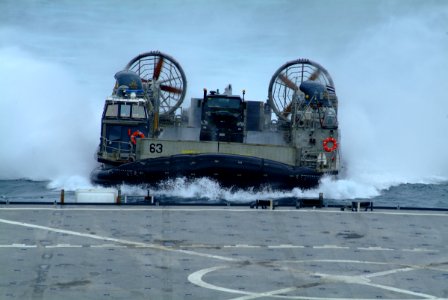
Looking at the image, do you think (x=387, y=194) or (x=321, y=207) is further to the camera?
(x=387, y=194)

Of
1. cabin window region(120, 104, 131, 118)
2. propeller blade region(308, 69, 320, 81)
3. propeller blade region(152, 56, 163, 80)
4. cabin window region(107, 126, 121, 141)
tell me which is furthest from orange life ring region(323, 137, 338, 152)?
propeller blade region(152, 56, 163, 80)

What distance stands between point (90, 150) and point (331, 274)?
4067cm

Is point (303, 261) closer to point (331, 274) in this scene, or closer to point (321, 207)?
point (331, 274)

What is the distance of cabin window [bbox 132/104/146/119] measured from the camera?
47.1 metres

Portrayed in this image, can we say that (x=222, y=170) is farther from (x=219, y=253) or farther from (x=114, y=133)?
(x=219, y=253)

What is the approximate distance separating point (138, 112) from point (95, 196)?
18319 millimetres

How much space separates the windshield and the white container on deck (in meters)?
18.2

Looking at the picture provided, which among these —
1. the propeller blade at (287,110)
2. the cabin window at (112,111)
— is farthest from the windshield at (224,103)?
the propeller blade at (287,110)

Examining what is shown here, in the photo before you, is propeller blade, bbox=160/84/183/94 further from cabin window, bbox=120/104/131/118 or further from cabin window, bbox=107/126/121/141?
cabin window, bbox=107/126/121/141

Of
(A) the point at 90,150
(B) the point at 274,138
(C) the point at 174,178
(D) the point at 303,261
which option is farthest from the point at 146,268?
(A) the point at 90,150

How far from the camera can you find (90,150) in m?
59.4

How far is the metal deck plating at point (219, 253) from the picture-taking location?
61.3 feet

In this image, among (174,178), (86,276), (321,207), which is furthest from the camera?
(174,178)

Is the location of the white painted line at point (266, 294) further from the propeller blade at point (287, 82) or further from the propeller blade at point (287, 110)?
the propeller blade at point (287, 82)
